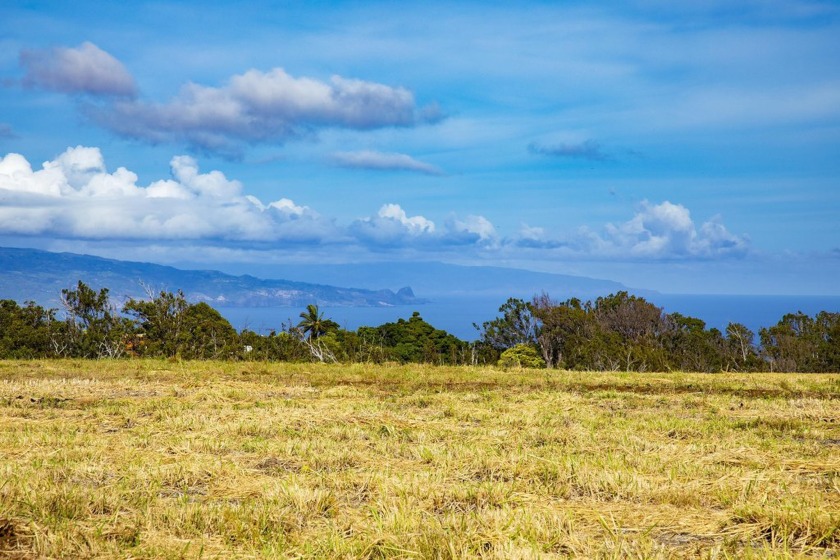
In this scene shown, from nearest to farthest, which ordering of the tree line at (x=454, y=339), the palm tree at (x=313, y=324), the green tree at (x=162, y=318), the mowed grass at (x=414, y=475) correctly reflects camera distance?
the mowed grass at (x=414, y=475) < the green tree at (x=162, y=318) < the tree line at (x=454, y=339) < the palm tree at (x=313, y=324)

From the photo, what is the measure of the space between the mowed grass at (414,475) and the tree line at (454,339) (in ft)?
44.0

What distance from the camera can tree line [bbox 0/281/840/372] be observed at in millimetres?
49062

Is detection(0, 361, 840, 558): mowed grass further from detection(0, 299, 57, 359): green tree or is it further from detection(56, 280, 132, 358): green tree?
detection(0, 299, 57, 359): green tree

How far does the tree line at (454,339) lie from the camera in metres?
49.1

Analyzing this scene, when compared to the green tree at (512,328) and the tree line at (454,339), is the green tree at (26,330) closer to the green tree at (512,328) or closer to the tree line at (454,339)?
the tree line at (454,339)

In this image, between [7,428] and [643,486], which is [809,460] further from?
[7,428]

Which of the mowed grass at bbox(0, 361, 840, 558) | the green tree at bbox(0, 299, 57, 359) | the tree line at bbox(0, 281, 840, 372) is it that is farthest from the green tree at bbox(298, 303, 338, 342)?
the mowed grass at bbox(0, 361, 840, 558)

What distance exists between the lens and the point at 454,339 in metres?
94.6

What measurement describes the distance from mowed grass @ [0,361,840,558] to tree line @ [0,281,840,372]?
13407 millimetres

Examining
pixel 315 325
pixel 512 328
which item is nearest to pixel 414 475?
pixel 512 328

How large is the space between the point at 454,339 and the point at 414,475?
286 feet

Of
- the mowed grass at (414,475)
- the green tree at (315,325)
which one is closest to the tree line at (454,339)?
the green tree at (315,325)

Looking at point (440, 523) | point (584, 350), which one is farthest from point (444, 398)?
point (584, 350)

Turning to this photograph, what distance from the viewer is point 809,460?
8.49m
